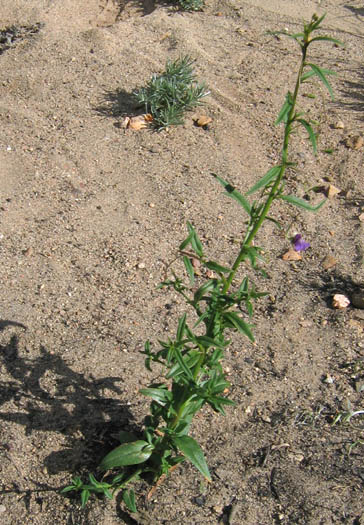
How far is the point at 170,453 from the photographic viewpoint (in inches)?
99.3

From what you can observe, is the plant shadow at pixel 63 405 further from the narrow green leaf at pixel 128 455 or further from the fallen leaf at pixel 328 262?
the fallen leaf at pixel 328 262

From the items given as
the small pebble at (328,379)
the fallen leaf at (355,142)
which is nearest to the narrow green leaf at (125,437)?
the small pebble at (328,379)

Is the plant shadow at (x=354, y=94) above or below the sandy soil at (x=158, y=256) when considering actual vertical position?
above

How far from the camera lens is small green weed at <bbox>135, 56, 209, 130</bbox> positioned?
4.52 metres

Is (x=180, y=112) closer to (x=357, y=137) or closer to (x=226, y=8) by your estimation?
(x=357, y=137)

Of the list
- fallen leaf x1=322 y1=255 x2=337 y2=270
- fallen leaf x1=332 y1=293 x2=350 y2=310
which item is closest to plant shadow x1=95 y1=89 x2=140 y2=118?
fallen leaf x1=322 y1=255 x2=337 y2=270

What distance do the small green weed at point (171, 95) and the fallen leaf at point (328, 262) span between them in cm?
154

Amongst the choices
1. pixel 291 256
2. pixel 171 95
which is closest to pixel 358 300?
pixel 291 256

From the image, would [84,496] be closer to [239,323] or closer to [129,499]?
[129,499]

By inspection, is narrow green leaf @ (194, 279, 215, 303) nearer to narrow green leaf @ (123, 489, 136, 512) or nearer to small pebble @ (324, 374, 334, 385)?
narrow green leaf @ (123, 489, 136, 512)

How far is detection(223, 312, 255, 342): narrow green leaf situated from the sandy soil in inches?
34.1

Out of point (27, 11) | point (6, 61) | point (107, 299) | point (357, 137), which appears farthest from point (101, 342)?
point (27, 11)

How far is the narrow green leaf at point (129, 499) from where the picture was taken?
2.44 meters

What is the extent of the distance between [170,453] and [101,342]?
0.84m
